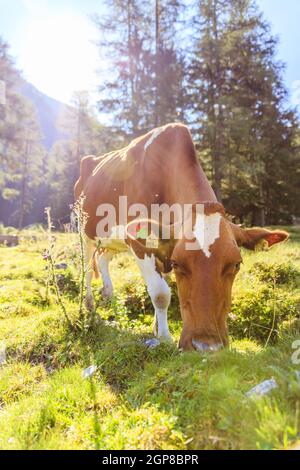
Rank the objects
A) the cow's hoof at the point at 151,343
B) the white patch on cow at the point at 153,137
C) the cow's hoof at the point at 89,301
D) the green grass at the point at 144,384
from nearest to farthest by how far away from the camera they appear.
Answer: the green grass at the point at 144,384
the cow's hoof at the point at 151,343
the white patch on cow at the point at 153,137
the cow's hoof at the point at 89,301

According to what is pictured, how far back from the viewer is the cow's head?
3.04 metres

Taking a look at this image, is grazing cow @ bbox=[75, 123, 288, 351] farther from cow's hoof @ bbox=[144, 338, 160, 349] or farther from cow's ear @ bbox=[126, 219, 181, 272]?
cow's hoof @ bbox=[144, 338, 160, 349]

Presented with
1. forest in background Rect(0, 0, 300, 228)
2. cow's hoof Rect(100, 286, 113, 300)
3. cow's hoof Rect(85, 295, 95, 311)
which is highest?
forest in background Rect(0, 0, 300, 228)

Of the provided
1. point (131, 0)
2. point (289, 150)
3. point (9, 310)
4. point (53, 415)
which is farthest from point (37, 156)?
point (53, 415)

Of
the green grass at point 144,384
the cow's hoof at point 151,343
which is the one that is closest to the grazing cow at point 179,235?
the cow's hoof at point 151,343

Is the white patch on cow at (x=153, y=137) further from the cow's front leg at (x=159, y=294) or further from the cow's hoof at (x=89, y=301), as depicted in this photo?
the cow's hoof at (x=89, y=301)

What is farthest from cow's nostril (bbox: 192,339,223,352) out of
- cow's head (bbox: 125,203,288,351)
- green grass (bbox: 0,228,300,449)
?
green grass (bbox: 0,228,300,449)

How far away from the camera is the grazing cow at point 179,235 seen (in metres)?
3.13

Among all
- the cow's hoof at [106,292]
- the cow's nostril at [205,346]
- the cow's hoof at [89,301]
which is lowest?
the cow's hoof at [89,301]

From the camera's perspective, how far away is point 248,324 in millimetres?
4734

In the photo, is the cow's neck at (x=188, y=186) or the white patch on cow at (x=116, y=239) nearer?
the cow's neck at (x=188, y=186)

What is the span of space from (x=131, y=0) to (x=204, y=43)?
15.7 feet
